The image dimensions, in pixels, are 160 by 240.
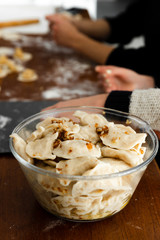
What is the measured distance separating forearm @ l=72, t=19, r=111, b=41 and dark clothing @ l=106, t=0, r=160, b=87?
1.7 inches

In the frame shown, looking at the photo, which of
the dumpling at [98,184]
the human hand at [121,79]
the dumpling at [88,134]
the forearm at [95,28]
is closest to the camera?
the dumpling at [98,184]

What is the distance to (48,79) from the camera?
1420mm

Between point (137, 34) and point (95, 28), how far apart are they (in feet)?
1.01

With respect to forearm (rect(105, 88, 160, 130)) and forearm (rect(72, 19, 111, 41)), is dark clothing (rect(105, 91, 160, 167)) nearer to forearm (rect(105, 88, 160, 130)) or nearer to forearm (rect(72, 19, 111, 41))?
forearm (rect(105, 88, 160, 130))

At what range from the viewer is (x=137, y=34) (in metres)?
2.06

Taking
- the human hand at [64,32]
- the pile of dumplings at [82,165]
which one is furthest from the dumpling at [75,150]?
the human hand at [64,32]

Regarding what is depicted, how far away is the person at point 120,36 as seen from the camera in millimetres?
1464

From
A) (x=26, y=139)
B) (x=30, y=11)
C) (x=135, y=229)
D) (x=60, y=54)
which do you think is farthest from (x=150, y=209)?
(x=30, y=11)

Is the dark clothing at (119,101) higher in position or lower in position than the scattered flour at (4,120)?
higher

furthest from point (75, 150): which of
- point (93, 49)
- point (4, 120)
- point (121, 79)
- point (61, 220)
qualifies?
point (93, 49)

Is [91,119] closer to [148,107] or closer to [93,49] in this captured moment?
[148,107]

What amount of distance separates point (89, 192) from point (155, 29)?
1.44 metres

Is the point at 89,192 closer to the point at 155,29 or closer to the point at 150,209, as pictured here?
the point at 150,209

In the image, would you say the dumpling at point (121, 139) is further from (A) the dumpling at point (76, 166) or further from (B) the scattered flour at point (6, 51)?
(B) the scattered flour at point (6, 51)
